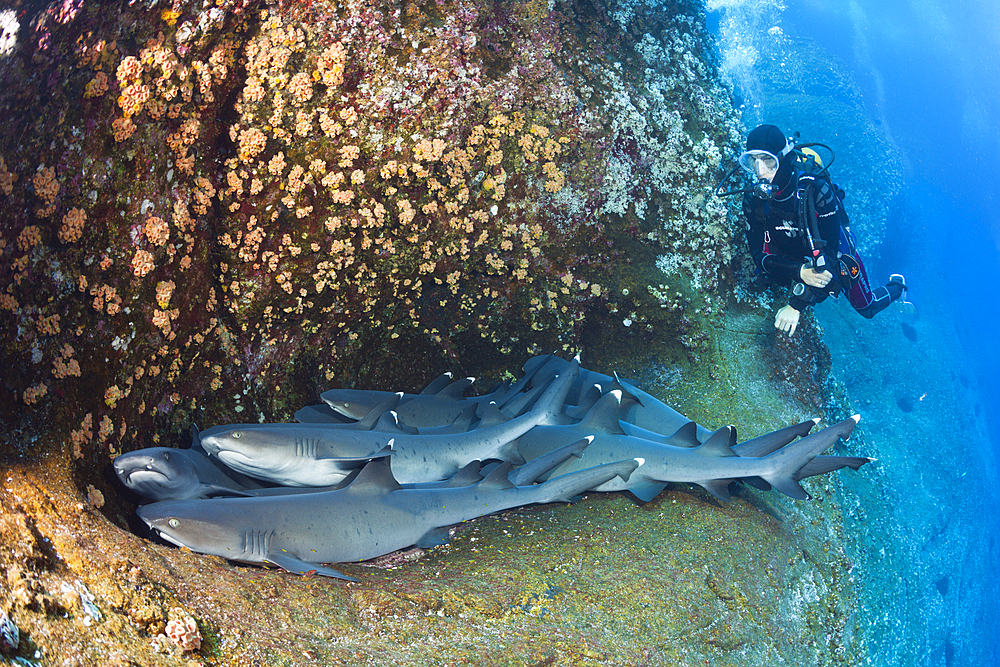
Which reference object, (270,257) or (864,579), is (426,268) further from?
(864,579)

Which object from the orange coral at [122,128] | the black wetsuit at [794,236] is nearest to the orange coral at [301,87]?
the orange coral at [122,128]

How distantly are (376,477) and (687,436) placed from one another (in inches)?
80.0

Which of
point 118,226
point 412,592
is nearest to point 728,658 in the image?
point 412,592

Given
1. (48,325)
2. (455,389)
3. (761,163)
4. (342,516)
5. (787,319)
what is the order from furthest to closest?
1. (787,319)
2. (761,163)
3. (455,389)
4. (342,516)
5. (48,325)

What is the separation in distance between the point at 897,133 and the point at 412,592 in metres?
8.75

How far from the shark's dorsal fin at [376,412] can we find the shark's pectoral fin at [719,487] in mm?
2110

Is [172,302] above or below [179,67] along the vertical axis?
below

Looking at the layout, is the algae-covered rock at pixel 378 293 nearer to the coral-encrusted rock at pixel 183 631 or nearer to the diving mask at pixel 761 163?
the coral-encrusted rock at pixel 183 631

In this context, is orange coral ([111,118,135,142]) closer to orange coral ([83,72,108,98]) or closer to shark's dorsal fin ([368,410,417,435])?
orange coral ([83,72,108,98])

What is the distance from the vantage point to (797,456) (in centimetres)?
353

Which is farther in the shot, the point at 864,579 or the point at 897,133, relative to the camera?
the point at 897,133

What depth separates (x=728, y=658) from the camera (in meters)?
2.73

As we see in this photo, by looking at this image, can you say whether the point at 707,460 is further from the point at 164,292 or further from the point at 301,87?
the point at 301,87

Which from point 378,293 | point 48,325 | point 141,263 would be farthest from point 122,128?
point 378,293
